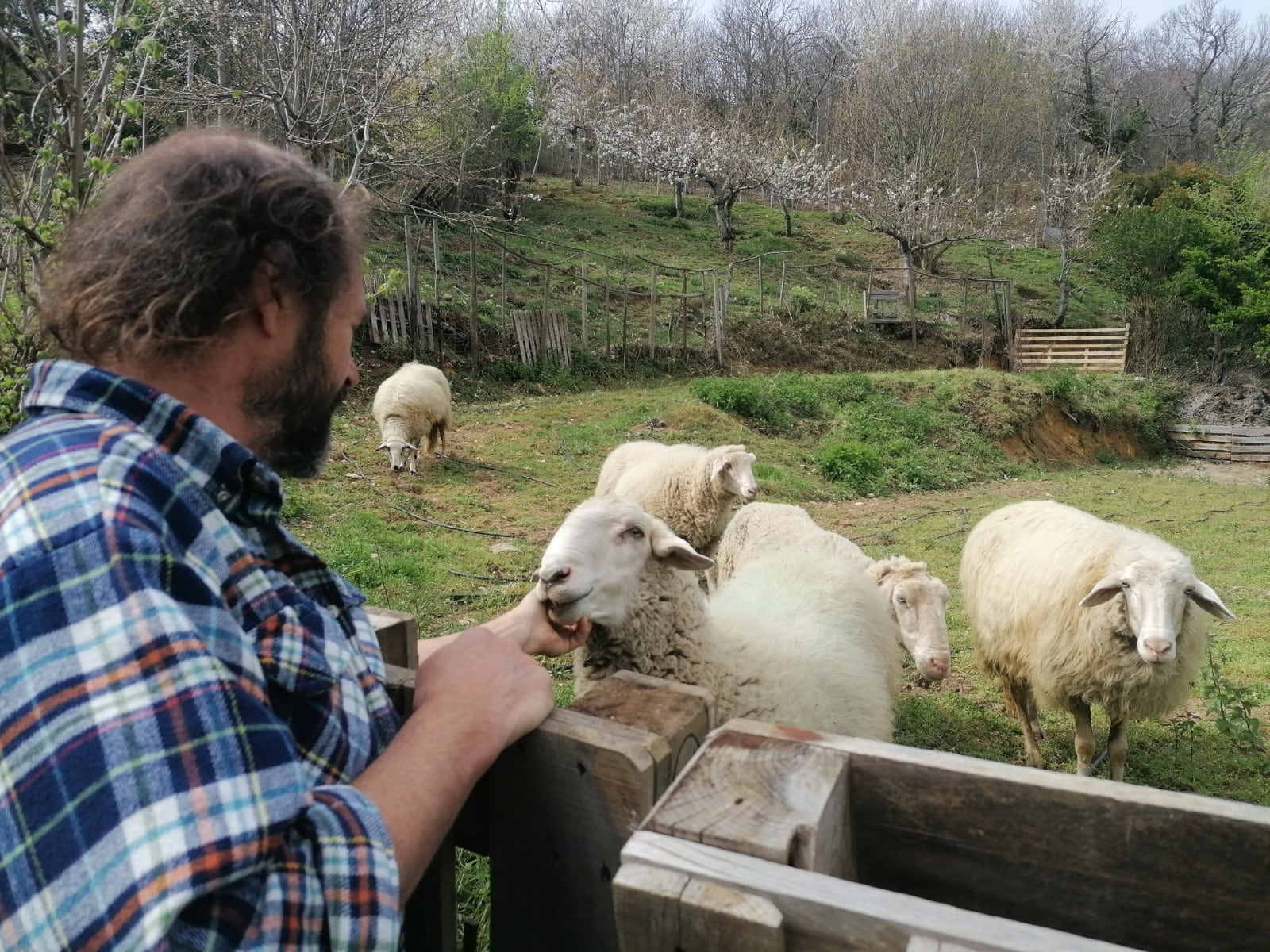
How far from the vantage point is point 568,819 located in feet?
3.70

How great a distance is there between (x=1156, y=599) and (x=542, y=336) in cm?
1455

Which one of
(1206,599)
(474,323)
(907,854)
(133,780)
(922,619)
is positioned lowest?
(922,619)

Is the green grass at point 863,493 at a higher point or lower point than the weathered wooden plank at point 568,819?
lower

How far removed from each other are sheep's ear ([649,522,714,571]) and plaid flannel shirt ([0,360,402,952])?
2.07 meters

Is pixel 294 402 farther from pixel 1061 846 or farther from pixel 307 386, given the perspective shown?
pixel 1061 846

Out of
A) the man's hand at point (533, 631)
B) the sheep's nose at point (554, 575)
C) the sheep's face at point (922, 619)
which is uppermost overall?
the man's hand at point (533, 631)

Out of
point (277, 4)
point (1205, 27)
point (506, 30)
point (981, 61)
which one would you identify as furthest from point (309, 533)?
point (1205, 27)

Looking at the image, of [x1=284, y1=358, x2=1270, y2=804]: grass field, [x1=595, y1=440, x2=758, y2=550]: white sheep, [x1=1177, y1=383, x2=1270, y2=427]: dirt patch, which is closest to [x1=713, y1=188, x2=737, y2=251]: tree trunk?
[x1=284, y1=358, x2=1270, y2=804]: grass field

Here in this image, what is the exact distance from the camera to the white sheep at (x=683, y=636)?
105 inches

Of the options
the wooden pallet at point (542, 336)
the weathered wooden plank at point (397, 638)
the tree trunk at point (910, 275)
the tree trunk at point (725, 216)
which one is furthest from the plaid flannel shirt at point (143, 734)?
the tree trunk at point (725, 216)

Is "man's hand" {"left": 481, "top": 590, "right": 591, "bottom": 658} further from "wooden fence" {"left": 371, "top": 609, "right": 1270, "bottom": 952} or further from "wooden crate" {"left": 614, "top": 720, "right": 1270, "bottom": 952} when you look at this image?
"wooden crate" {"left": 614, "top": 720, "right": 1270, "bottom": 952}

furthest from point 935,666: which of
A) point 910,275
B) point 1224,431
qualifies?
point 910,275

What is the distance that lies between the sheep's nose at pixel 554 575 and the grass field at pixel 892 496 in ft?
6.21

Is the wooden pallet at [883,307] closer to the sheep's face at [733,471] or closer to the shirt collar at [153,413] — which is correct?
the sheep's face at [733,471]
